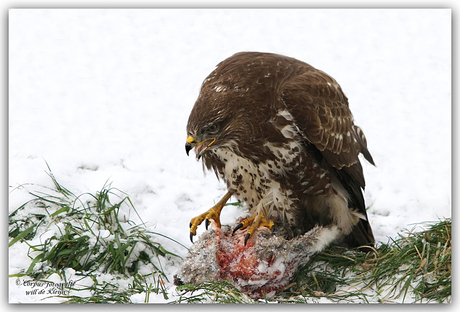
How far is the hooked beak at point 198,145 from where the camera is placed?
391 centimetres

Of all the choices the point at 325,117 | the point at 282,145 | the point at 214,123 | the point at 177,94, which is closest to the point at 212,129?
the point at 214,123

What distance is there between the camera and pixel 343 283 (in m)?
4.27

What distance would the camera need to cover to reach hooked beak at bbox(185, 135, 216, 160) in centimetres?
391

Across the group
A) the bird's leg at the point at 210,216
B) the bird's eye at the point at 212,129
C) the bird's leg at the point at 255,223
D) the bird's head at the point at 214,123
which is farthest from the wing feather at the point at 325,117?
the bird's leg at the point at 210,216

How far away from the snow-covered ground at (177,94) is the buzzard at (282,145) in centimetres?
43

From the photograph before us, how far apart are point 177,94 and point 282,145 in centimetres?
169

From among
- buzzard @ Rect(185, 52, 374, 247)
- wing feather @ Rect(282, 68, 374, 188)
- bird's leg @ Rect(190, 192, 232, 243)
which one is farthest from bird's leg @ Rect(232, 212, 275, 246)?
wing feather @ Rect(282, 68, 374, 188)

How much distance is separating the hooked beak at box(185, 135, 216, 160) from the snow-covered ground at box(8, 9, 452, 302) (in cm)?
105

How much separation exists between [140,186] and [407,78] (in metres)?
2.23

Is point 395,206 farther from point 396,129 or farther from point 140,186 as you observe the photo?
point 140,186

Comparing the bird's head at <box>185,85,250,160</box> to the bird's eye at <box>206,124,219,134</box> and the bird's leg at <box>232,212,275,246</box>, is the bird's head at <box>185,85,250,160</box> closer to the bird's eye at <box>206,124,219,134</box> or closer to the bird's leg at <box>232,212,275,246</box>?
the bird's eye at <box>206,124,219,134</box>

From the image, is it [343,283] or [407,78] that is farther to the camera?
[407,78]

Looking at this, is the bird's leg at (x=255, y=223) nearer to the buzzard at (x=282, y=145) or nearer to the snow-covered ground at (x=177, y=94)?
the buzzard at (x=282, y=145)

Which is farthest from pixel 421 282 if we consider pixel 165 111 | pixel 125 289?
pixel 165 111
